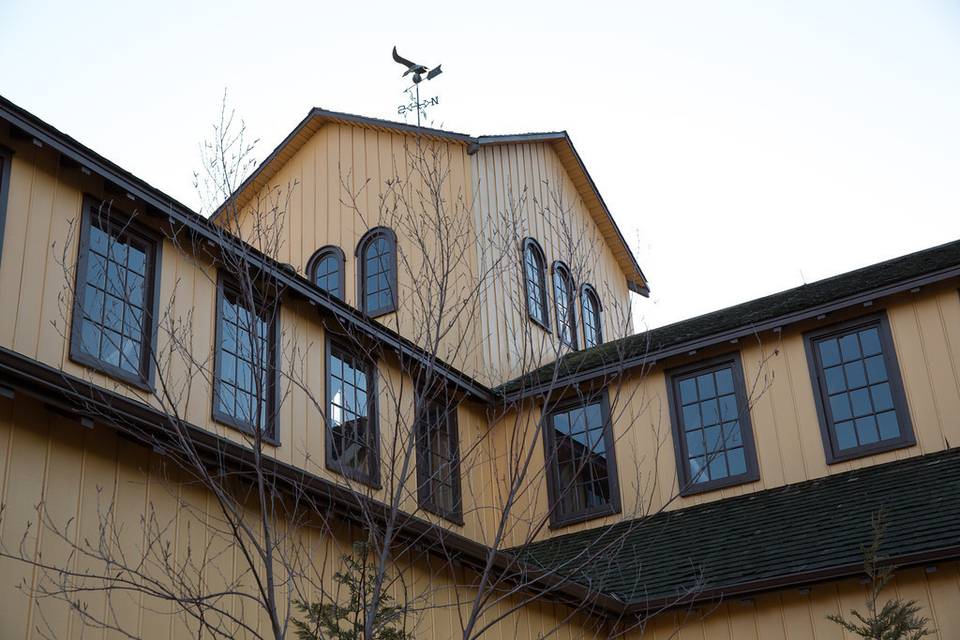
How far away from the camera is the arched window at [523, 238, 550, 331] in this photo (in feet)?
59.2

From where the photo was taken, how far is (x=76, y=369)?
30.2 feet

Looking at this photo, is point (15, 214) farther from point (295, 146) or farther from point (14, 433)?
point (295, 146)

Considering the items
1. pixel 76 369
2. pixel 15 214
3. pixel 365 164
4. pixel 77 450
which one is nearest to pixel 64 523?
pixel 77 450

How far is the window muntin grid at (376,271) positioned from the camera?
1758 centimetres

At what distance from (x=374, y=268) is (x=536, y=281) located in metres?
2.70

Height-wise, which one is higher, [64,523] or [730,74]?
[730,74]

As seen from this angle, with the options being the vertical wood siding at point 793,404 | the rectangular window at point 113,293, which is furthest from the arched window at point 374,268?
the rectangular window at point 113,293

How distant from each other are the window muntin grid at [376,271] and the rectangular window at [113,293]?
713 cm

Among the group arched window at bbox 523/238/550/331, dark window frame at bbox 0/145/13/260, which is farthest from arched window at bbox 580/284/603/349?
dark window frame at bbox 0/145/13/260

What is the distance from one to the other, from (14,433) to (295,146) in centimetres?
1261

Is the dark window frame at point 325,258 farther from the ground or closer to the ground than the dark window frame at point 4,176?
farther from the ground

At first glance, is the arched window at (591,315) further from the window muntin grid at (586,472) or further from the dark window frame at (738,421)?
the dark window frame at (738,421)

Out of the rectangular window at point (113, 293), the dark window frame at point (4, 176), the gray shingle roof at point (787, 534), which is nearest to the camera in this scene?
the dark window frame at point (4, 176)

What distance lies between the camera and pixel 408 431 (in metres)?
6.87
